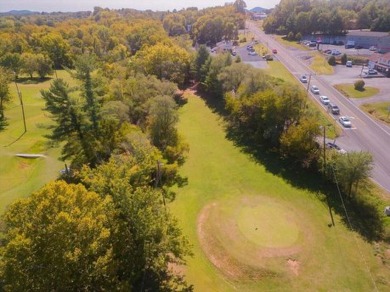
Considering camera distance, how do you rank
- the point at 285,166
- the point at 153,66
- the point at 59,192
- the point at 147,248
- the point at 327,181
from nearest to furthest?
1. the point at 59,192
2. the point at 147,248
3. the point at 327,181
4. the point at 285,166
5. the point at 153,66

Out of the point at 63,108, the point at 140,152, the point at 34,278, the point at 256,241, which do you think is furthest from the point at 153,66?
the point at 34,278

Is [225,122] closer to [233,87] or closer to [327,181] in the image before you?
[233,87]

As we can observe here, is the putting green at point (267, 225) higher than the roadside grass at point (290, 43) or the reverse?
the reverse

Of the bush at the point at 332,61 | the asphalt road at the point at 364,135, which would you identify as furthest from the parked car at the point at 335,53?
the asphalt road at the point at 364,135

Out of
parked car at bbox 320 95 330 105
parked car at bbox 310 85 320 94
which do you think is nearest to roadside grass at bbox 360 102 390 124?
parked car at bbox 320 95 330 105

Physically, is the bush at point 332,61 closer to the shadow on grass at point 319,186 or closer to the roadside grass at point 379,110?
the roadside grass at point 379,110

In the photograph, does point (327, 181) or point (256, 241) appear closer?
point (256, 241)

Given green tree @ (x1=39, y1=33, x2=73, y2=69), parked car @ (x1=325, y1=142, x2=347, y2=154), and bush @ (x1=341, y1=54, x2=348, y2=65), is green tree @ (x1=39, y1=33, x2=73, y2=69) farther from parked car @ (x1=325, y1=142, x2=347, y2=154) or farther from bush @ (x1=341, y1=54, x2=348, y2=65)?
parked car @ (x1=325, y1=142, x2=347, y2=154)
